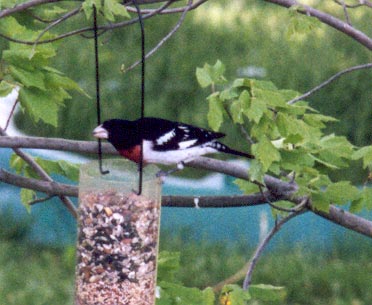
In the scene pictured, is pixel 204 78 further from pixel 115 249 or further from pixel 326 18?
pixel 115 249

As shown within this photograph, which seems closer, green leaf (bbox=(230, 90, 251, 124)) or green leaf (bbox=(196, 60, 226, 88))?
green leaf (bbox=(230, 90, 251, 124))

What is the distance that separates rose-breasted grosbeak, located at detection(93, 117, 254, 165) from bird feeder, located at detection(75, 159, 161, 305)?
6 centimetres

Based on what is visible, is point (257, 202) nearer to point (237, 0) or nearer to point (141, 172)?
point (141, 172)

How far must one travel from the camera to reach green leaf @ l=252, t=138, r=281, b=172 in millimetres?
2312

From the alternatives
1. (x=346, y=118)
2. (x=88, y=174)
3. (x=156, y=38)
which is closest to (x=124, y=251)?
(x=88, y=174)

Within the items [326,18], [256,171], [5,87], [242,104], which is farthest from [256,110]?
[5,87]

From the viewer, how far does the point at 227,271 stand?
5391mm

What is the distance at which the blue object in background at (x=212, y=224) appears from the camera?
5773 mm

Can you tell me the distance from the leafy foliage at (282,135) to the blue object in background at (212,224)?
9.80 ft

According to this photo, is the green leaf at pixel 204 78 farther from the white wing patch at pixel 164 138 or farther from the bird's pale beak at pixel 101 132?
the bird's pale beak at pixel 101 132

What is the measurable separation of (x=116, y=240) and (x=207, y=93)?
→ 14.8 ft

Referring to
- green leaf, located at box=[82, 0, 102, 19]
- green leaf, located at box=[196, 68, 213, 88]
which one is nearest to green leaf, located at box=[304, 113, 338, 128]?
green leaf, located at box=[196, 68, 213, 88]

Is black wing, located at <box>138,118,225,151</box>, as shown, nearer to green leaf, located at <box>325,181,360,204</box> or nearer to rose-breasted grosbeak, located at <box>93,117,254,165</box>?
rose-breasted grosbeak, located at <box>93,117,254,165</box>

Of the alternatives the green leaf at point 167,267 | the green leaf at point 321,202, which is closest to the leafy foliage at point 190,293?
the green leaf at point 167,267
